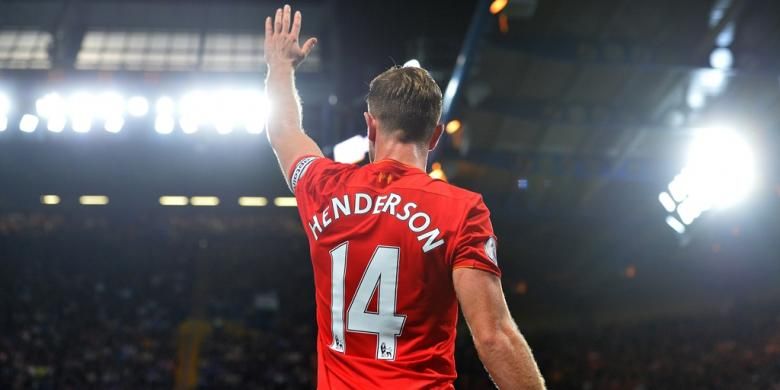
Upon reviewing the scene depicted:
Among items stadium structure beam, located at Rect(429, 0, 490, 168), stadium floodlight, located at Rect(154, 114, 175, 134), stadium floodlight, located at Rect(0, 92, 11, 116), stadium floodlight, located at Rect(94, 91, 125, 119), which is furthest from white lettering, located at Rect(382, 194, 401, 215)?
stadium floodlight, located at Rect(0, 92, 11, 116)

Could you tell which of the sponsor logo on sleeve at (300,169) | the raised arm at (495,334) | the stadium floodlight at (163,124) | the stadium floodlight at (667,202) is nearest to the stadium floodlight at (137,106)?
the stadium floodlight at (163,124)

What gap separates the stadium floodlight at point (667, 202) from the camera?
16778mm

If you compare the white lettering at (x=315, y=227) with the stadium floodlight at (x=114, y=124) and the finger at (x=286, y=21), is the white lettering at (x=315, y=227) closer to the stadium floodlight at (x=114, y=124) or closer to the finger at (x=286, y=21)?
the finger at (x=286, y=21)

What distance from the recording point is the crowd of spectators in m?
22.8

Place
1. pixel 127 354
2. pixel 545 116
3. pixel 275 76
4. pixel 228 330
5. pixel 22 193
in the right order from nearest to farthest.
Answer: pixel 275 76 < pixel 545 116 < pixel 22 193 < pixel 127 354 < pixel 228 330

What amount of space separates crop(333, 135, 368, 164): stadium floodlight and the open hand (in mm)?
9620

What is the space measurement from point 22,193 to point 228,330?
7.78 metres

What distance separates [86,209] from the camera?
2786 cm

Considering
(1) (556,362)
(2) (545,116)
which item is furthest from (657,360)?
(2) (545,116)

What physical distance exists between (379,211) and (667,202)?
15.8 metres

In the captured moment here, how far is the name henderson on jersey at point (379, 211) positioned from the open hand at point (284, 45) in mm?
761

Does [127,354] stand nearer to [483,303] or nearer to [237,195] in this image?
[237,195]

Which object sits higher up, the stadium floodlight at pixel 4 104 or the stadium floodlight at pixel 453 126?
the stadium floodlight at pixel 4 104

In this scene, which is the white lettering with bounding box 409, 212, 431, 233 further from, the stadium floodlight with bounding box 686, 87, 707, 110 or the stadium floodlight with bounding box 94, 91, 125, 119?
the stadium floodlight with bounding box 94, 91, 125, 119
